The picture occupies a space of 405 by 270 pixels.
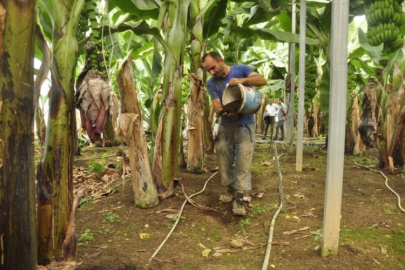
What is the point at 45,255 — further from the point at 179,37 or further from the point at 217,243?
the point at 179,37

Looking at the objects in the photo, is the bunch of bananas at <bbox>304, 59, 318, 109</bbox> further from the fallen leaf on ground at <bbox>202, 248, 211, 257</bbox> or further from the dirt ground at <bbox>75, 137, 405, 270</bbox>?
the fallen leaf on ground at <bbox>202, 248, 211, 257</bbox>

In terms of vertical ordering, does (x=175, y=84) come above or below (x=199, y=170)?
above

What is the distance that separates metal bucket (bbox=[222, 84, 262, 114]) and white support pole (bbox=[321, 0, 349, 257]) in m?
0.94

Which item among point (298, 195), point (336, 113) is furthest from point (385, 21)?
point (336, 113)

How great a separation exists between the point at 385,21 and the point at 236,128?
7.81ft

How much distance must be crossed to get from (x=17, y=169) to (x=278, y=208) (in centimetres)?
250

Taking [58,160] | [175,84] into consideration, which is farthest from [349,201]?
[58,160]

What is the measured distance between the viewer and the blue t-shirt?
3.27 metres

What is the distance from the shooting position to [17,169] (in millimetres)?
1198

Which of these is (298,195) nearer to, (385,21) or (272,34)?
(385,21)

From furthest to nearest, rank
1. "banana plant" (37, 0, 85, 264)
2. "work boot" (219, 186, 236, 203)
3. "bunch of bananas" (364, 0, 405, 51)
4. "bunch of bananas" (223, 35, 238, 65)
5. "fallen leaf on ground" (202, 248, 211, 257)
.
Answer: "bunch of bananas" (223, 35, 238, 65), "bunch of bananas" (364, 0, 405, 51), "work boot" (219, 186, 236, 203), "fallen leaf on ground" (202, 248, 211, 257), "banana plant" (37, 0, 85, 264)

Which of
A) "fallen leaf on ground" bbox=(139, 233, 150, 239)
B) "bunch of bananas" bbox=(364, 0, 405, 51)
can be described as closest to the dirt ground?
"fallen leaf on ground" bbox=(139, 233, 150, 239)

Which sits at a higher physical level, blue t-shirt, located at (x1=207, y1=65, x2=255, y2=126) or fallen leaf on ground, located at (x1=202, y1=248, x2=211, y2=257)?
blue t-shirt, located at (x1=207, y1=65, x2=255, y2=126)

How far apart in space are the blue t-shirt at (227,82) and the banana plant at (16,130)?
2249 mm
